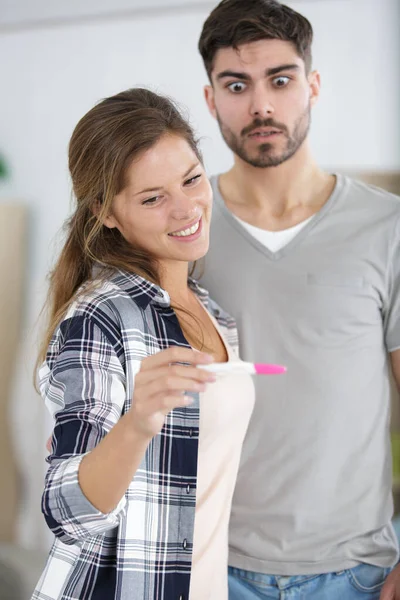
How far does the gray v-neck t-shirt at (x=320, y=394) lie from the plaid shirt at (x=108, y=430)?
12.6 inches

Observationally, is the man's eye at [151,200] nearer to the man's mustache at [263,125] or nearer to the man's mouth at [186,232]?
the man's mouth at [186,232]

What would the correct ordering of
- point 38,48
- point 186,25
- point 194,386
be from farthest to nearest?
point 38,48 → point 186,25 → point 194,386

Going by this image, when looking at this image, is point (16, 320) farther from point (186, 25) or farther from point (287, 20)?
point (287, 20)

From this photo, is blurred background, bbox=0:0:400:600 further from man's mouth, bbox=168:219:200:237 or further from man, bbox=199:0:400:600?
man's mouth, bbox=168:219:200:237

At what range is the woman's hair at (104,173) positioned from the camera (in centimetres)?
122

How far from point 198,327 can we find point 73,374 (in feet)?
1.29

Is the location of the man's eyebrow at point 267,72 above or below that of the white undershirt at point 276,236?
above

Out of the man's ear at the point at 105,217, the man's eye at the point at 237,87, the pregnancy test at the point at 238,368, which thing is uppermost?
the man's eye at the point at 237,87

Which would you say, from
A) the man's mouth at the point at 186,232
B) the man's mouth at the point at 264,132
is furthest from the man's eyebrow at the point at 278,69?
the man's mouth at the point at 186,232

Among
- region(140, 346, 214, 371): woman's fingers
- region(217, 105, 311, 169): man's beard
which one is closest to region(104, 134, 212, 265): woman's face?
region(217, 105, 311, 169): man's beard

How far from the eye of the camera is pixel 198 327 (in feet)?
4.50

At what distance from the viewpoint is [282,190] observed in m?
1.62

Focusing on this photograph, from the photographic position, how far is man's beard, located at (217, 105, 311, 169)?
1565 millimetres

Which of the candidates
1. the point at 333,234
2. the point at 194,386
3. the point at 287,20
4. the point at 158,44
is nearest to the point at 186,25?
the point at 158,44
